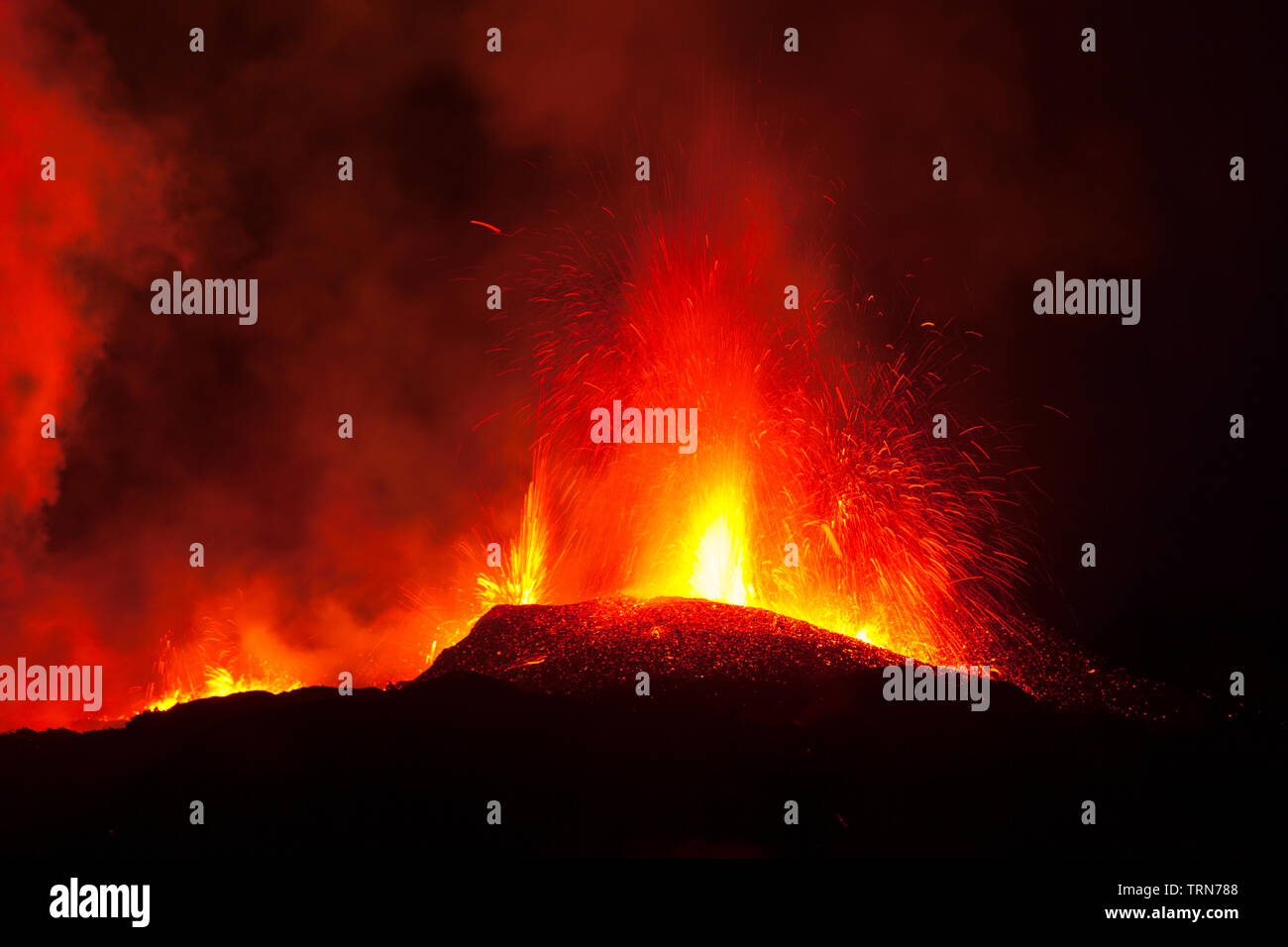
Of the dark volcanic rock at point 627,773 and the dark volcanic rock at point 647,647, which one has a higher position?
the dark volcanic rock at point 647,647

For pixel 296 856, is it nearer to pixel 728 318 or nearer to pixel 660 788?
pixel 660 788

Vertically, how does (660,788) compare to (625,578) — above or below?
below

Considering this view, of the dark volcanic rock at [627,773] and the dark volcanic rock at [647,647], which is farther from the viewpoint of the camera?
the dark volcanic rock at [647,647]

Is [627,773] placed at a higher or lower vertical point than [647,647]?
lower

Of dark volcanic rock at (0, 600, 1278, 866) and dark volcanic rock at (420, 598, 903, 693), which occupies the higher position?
dark volcanic rock at (420, 598, 903, 693)

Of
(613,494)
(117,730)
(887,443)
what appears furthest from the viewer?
(613,494)

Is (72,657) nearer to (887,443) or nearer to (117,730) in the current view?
(117,730)

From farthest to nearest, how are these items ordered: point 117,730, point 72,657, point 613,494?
point 72,657, point 613,494, point 117,730

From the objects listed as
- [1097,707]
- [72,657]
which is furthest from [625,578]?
[72,657]

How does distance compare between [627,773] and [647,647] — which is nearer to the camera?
[627,773]
